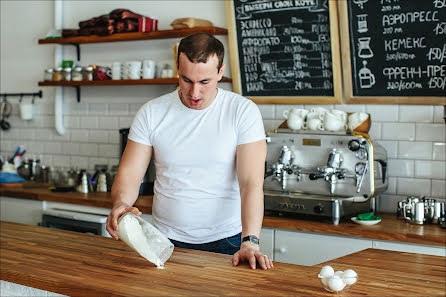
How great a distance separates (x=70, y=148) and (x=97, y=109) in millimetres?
458

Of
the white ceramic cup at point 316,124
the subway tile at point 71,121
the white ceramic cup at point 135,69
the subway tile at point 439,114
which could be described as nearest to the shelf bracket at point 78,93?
the subway tile at point 71,121

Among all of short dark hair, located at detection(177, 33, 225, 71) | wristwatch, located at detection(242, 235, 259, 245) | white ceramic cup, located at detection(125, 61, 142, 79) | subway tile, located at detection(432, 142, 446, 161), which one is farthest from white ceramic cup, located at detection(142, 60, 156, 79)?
wristwatch, located at detection(242, 235, 259, 245)

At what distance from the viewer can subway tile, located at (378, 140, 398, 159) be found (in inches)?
153

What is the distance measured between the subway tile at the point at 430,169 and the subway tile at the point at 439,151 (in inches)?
1.2

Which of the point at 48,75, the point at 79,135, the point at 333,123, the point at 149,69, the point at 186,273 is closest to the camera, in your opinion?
the point at 186,273

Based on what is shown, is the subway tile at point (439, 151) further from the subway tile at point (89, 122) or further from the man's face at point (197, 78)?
the subway tile at point (89, 122)

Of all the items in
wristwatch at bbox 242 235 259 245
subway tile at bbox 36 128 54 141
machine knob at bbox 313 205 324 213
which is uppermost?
subway tile at bbox 36 128 54 141

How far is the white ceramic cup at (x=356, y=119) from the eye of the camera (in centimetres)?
→ 366

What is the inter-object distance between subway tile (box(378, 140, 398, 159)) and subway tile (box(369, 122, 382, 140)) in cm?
4

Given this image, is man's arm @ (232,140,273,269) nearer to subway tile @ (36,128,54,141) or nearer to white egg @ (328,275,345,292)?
white egg @ (328,275,345,292)

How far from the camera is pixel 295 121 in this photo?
377cm

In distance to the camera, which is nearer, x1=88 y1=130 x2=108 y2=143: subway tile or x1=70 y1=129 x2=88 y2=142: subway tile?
x1=88 y1=130 x2=108 y2=143: subway tile

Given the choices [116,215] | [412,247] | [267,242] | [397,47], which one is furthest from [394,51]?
[116,215]

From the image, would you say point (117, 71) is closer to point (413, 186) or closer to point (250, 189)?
point (413, 186)
